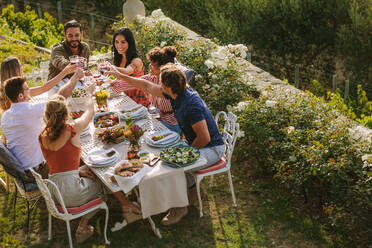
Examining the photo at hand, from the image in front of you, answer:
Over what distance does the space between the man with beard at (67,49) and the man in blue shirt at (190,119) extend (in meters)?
1.89

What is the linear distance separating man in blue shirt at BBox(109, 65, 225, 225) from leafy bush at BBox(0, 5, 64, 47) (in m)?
6.32

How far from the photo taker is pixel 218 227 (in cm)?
397

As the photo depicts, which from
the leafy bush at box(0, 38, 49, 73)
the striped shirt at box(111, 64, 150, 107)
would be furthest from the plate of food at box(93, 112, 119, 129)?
the leafy bush at box(0, 38, 49, 73)

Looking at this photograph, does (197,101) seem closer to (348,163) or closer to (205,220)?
(205,220)

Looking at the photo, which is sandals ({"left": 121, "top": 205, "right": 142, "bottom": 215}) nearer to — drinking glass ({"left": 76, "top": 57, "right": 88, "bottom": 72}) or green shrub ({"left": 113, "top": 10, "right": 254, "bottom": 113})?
drinking glass ({"left": 76, "top": 57, "right": 88, "bottom": 72})

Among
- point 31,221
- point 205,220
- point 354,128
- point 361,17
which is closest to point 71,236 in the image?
point 31,221

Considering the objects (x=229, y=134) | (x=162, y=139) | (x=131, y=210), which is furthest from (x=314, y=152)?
(x=131, y=210)

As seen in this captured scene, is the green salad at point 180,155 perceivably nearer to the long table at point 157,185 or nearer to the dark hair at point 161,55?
the long table at point 157,185

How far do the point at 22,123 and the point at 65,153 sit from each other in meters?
0.70

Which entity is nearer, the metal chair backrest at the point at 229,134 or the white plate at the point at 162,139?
the white plate at the point at 162,139

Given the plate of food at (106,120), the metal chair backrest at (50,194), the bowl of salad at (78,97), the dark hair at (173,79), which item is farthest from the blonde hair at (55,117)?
the bowl of salad at (78,97)

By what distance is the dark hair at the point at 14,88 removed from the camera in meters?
3.80

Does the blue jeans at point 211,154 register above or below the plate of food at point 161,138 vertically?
below

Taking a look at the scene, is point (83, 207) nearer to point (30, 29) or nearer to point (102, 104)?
point (102, 104)
